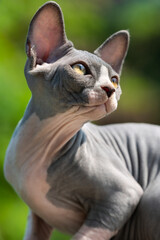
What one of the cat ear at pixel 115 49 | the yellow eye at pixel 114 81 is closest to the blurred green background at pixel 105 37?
the cat ear at pixel 115 49

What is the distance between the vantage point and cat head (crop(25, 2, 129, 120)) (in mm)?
1076

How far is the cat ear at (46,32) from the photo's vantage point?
1.18 metres

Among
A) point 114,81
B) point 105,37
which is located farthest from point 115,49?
point 105,37

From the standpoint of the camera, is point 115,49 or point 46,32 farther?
point 115,49

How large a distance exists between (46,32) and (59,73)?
158 millimetres

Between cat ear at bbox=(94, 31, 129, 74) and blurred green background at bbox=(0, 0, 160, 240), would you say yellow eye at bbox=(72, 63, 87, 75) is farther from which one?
blurred green background at bbox=(0, 0, 160, 240)

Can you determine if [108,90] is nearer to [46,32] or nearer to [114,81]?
[114,81]

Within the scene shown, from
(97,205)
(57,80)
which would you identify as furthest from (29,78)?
(97,205)

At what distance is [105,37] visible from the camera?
426cm

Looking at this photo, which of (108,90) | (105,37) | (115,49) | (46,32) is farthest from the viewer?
(105,37)

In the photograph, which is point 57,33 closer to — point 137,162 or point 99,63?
point 99,63

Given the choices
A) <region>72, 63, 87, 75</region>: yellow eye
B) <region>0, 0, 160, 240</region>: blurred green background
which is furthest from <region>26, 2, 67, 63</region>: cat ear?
<region>0, 0, 160, 240</region>: blurred green background

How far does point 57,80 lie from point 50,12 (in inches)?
7.6

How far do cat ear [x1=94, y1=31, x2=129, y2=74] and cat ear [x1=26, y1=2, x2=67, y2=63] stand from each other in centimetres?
15
